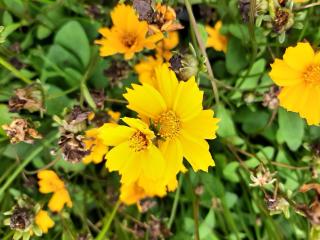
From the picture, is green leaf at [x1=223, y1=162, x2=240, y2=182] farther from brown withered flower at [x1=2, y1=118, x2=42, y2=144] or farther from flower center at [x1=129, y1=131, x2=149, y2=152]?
brown withered flower at [x1=2, y1=118, x2=42, y2=144]

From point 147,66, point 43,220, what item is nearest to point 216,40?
point 147,66

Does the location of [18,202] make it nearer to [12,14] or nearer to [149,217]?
[149,217]

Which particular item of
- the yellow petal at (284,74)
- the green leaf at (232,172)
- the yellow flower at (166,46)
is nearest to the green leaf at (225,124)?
the green leaf at (232,172)

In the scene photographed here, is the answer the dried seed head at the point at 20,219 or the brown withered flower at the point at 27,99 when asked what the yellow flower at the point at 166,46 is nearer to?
the brown withered flower at the point at 27,99

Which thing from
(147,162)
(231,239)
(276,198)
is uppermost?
(147,162)

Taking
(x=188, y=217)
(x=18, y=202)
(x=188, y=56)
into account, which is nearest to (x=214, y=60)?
(x=188, y=217)

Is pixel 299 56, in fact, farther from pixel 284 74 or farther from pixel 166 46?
pixel 166 46
